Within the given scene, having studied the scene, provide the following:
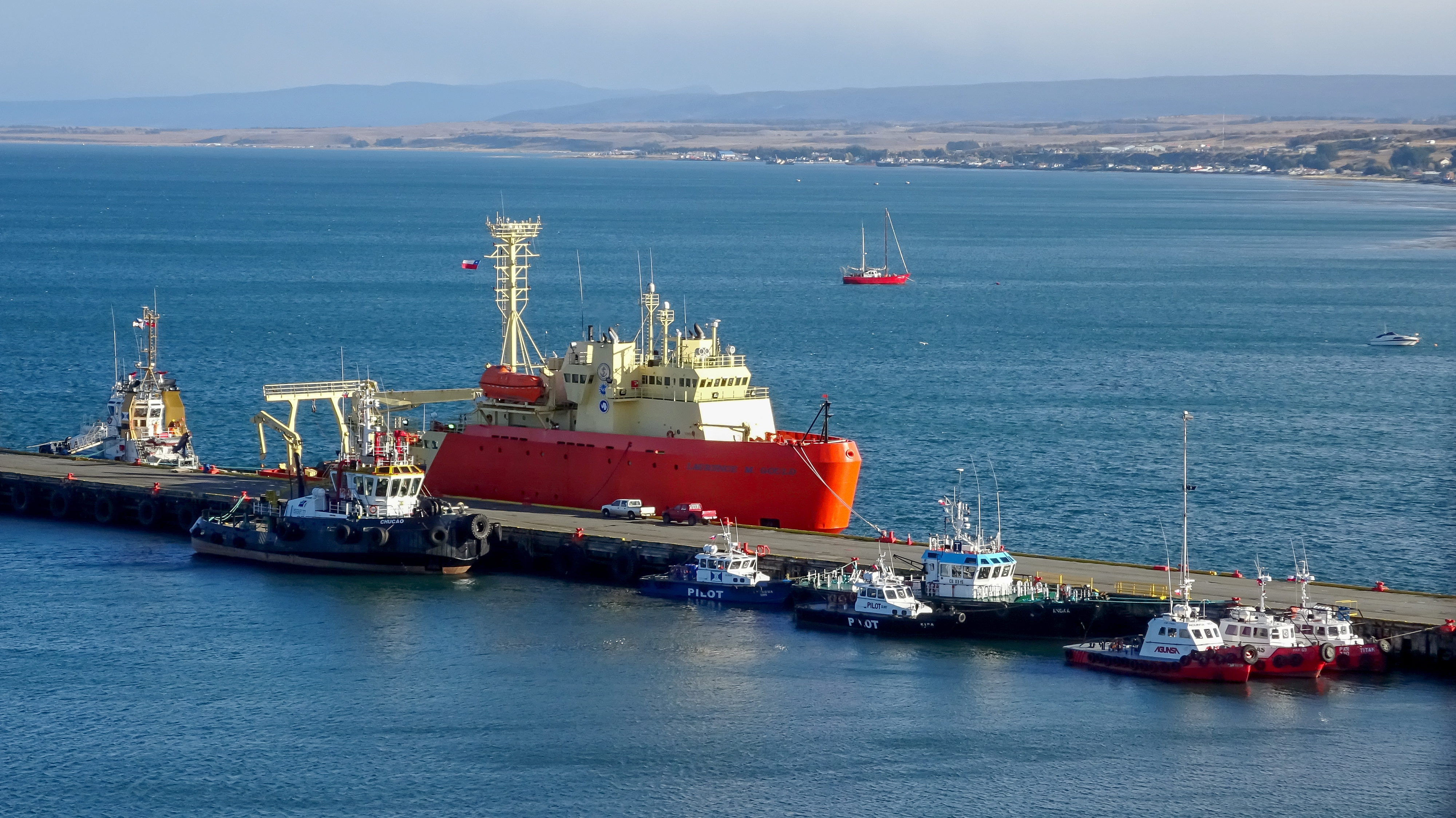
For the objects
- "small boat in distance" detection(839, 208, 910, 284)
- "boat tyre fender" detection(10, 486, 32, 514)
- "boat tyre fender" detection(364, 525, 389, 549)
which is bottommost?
"boat tyre fender" detection(364, 525, 389, 549)

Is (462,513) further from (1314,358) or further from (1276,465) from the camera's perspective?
(1314,358)

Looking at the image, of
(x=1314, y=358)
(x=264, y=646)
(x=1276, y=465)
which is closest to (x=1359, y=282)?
(x=1314, y=358)

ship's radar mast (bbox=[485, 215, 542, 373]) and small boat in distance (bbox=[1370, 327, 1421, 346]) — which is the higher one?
ship's radar mast (bbox=[485, 215, 542, 373])

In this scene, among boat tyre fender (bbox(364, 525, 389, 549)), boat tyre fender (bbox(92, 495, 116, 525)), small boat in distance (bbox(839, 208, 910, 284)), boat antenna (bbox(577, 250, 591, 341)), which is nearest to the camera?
boat tyre fender (bbox(364, 525, 389, 549))

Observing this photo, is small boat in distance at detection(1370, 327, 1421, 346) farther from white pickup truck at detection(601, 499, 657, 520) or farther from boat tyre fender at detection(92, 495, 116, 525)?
boat tyre fender at detection(92, 495, 116, 525)

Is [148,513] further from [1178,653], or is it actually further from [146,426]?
[1178,653]

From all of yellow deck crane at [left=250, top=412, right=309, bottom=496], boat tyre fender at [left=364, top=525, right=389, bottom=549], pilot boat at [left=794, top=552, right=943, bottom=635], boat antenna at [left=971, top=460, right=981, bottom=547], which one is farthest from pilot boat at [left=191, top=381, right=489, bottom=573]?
boat antenna at [left=971, top=460, right=981, bottom=547]

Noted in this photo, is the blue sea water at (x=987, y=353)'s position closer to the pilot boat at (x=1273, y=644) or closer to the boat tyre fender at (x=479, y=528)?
the pilot boat at (x=1273, y=644)
